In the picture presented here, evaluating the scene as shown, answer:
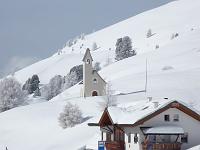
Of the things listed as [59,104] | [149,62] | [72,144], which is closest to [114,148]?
[72,144]

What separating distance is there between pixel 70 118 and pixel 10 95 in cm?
4130

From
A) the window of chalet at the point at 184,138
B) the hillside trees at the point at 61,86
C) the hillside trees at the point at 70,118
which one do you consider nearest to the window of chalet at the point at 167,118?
the window of chalet at the point at 184,138

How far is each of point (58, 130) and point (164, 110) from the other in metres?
30.8

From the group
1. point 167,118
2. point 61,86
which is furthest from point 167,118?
point 61,86

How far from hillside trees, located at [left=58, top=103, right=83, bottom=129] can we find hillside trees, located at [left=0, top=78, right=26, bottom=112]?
37.6 metres

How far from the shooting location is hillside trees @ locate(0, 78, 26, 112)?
115 metres

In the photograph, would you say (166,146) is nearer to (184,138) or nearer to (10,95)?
(184,138)

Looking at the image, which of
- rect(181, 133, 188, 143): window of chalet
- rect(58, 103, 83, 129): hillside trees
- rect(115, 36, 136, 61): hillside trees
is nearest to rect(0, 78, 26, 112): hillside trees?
rect(58, 103, 83, 129): hillside trees

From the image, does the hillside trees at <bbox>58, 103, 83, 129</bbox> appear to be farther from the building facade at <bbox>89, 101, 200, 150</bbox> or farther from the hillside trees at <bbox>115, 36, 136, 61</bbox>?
the hillside trees at <bbox>115, 36, 136, 61</bbox>

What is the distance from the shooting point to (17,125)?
88.4m

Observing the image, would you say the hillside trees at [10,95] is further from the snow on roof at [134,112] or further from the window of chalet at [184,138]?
the window of chalet at [184,138]

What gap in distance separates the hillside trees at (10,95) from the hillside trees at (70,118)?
3756 cm

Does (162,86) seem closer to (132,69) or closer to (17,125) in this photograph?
(17,125)

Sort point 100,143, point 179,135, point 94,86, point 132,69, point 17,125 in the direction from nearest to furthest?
point 179,135 → point 100,143 → point 17,125 → point 94,86 → point 132,69
